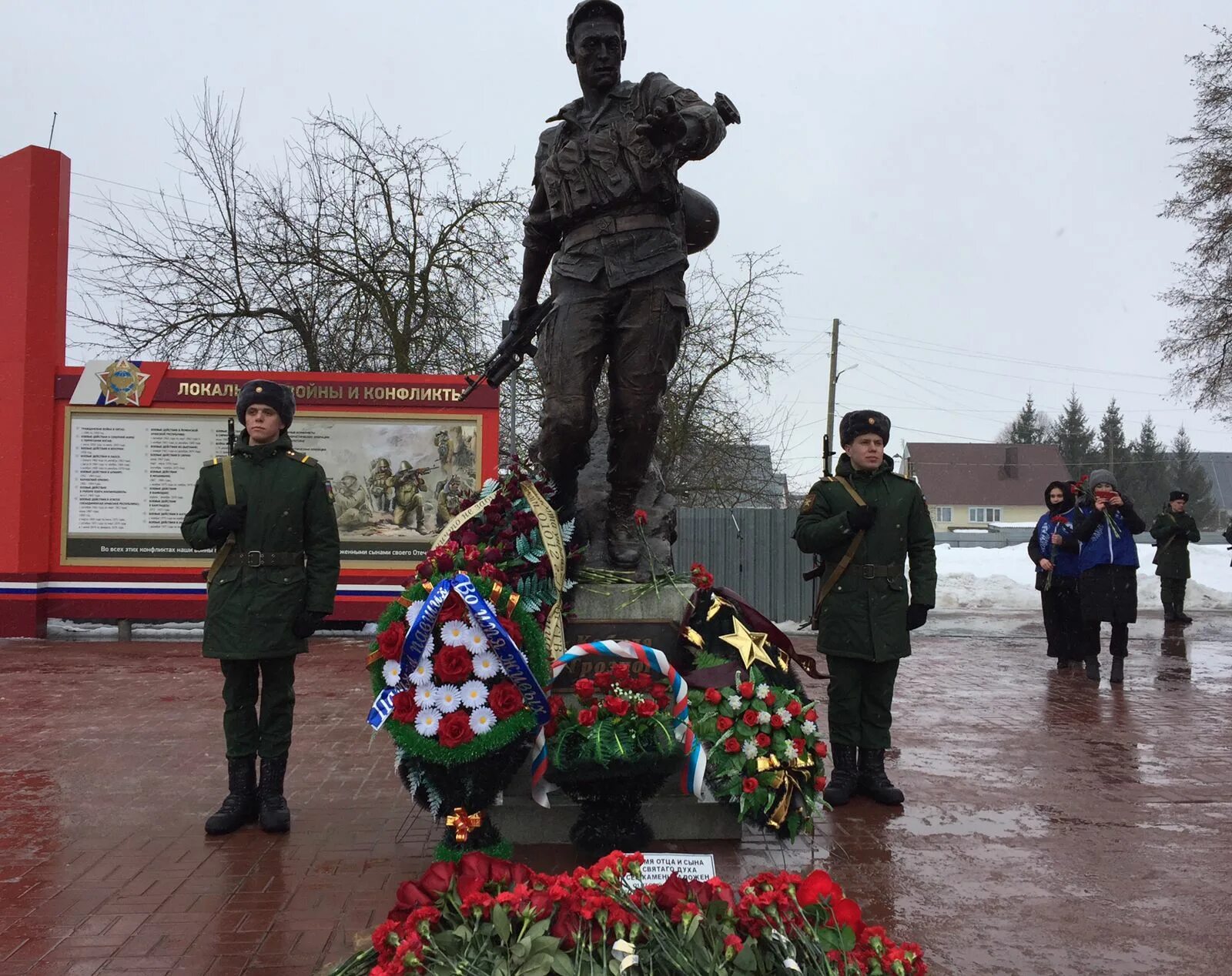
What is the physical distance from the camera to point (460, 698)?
3.74 meters

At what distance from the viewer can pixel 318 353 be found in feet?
58.6

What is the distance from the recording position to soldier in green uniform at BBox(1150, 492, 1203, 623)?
14953 mm

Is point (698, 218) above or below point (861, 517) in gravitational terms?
A: above

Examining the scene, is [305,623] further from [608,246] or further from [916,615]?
[916,615]

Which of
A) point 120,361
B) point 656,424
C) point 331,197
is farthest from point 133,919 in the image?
point 331,197

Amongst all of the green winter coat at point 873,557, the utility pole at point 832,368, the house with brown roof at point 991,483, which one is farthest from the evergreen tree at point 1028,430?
the green winter coat at point 873,557

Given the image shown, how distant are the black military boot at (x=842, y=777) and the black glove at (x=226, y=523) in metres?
2.91

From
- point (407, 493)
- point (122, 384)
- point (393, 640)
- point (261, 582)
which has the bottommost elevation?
point (393, 640)

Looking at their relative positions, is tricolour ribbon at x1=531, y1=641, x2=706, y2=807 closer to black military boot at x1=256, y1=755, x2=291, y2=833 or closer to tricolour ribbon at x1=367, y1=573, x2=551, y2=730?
tricolour ribbon at x1=367, y1=573, x2=551, y2=730

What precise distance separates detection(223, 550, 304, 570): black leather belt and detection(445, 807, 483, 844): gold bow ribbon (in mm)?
1524

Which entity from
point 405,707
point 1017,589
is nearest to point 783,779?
point 405,707

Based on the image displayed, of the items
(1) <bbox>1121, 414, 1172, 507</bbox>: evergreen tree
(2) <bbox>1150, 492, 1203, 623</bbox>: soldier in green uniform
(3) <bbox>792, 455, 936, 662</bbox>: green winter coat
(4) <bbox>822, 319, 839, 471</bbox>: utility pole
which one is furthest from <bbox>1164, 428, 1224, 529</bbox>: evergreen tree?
(3) <bbox>792, 455, 936, 662</bbox>: green winter coat

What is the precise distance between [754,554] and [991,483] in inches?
1953

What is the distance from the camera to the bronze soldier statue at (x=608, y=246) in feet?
16.3
